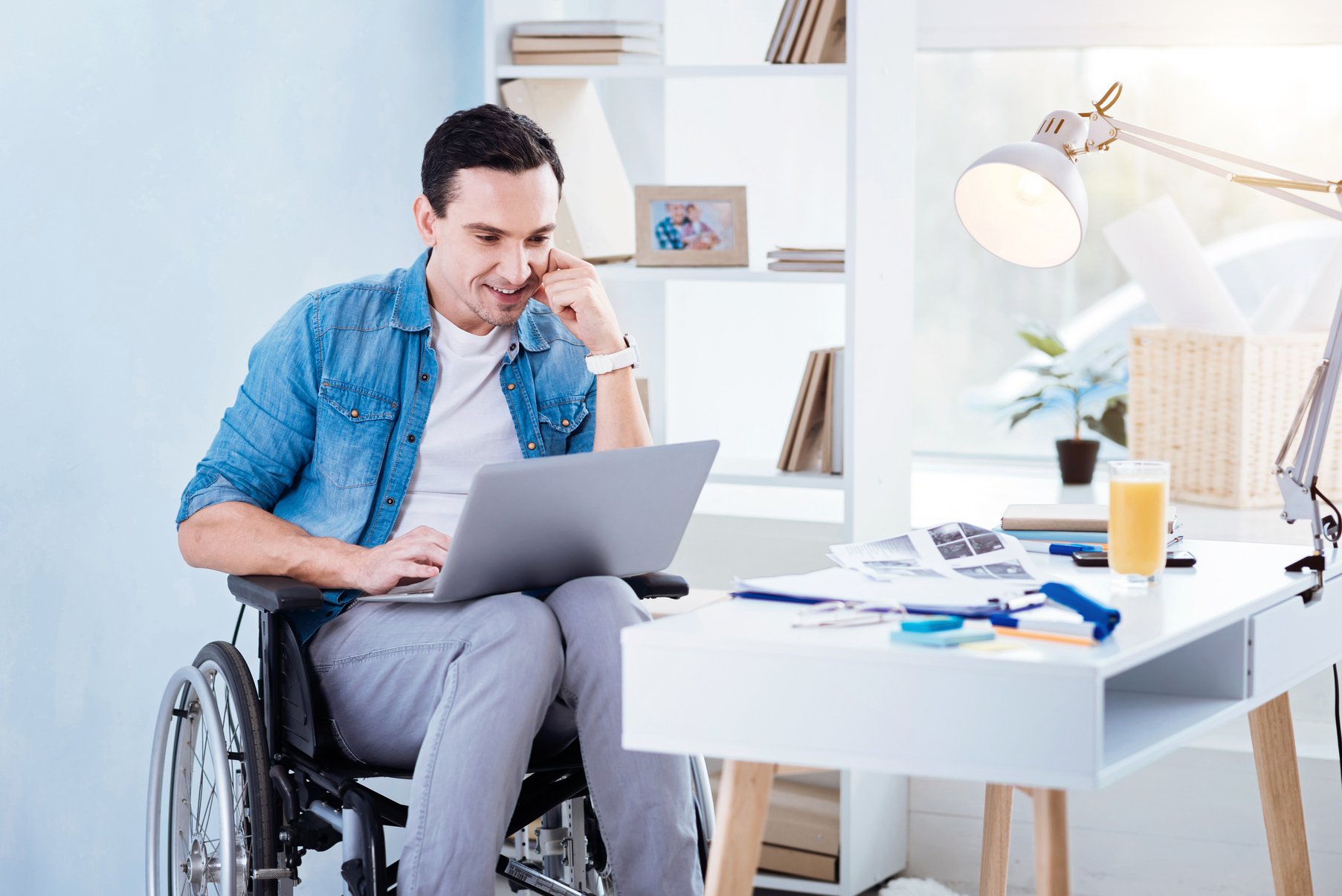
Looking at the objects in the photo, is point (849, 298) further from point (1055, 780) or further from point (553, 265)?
point (1055, 780)

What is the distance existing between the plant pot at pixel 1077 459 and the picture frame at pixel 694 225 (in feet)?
4.61

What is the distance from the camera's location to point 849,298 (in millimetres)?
2414

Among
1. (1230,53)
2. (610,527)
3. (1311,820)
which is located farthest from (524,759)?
(1230,53)

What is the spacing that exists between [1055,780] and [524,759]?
0.63 metres

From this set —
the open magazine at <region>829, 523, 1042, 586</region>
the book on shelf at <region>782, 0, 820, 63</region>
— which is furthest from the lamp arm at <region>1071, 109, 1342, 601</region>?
the book on shelf at <region>782, 0, 820, 63</region>

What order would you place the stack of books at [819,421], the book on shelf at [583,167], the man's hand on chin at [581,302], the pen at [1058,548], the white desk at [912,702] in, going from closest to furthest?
the white desk at [912,702], the pen at [1058,548], the man's hand on chin at [581,302], the stack of books at [819,421], the book on shelf at [583,167]

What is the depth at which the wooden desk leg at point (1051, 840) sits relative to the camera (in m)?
1.23

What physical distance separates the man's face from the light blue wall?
0.43 meters

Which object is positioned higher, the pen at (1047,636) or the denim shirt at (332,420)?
the denim shirt at (332,420)

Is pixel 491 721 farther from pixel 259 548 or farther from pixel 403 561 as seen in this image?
pixel 259 548

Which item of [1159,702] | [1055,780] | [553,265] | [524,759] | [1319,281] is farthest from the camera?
[1319,281]

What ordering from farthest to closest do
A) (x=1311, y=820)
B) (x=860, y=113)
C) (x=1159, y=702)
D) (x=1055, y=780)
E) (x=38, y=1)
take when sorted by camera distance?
(x=1311, y=820) → (x=860, y=113) → (x=38, y=1) → (x=1159, y=702) → (x=1055, y=780)

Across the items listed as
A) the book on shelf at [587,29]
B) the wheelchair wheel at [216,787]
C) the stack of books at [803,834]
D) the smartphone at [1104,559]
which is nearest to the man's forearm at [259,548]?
the wheelchair wheel at [216,787]

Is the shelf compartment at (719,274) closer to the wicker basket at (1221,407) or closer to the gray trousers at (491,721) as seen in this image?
the gray trousers at (491,721)
